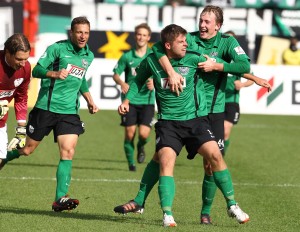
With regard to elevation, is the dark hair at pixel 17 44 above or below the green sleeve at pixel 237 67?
above

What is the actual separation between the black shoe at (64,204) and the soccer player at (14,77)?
81cm

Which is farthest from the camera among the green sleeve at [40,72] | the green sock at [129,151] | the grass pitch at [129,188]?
the green sock at [129,151]

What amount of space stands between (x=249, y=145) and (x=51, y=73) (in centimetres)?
993

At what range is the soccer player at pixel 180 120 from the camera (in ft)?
33.2

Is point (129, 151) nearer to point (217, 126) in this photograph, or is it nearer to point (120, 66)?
point (120, 66)

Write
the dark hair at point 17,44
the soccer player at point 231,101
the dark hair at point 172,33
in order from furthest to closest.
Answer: the soccer player at point 231,101, the dark hair at point 17,44, the dark hair at point 172,33

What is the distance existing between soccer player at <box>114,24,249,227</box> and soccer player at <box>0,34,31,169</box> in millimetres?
1152

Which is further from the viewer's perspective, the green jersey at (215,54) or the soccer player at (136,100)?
the soccer player at (136,100)

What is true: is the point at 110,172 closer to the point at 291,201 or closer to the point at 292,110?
the point at 291,201

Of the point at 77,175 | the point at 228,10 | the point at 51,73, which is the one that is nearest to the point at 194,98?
the point at 51,73

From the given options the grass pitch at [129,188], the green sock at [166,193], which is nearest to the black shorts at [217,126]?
the grass pitch at [129,188]

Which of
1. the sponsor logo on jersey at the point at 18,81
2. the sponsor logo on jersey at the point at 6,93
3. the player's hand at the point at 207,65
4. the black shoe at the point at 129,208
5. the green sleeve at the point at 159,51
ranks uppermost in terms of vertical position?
the green sleeve at the point at 159,51

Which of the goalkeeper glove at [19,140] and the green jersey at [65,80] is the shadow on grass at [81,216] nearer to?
the goalkeeper glove at [19,140]

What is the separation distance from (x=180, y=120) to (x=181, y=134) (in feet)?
0.48
